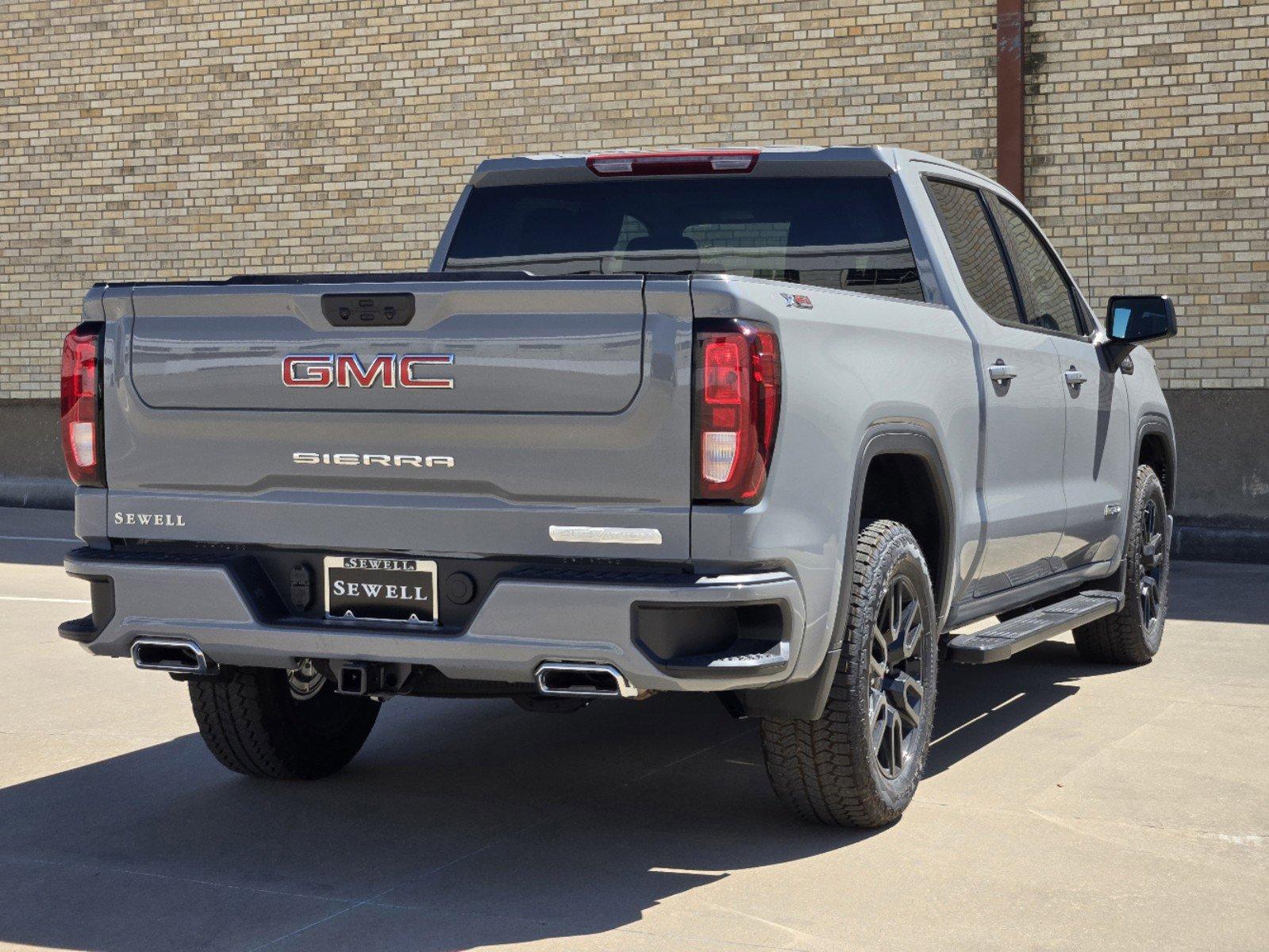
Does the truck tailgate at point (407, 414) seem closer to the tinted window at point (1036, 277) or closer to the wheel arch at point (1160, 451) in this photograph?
the tinted window at point (1036, 277)

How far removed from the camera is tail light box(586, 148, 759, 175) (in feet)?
18.9

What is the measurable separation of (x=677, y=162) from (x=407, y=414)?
1.87 metres

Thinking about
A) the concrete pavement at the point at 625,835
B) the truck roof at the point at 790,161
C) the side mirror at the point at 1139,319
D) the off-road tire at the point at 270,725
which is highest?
the truck roof at the point at 790,161

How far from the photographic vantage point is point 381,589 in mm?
4410

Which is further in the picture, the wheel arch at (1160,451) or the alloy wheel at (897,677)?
the wheel arch at (1160,451)

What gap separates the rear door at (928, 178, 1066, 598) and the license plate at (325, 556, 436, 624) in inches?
82.8

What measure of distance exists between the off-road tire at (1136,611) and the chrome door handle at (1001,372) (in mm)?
1756

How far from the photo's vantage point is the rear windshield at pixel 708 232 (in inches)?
223

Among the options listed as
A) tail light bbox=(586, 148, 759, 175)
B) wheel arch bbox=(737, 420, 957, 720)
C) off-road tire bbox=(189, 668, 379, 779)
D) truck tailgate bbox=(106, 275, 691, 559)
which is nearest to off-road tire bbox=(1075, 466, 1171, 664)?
wheel arch bbox=(737, 420, 957, 720)

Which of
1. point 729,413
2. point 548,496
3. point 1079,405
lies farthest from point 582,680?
point 1079,405

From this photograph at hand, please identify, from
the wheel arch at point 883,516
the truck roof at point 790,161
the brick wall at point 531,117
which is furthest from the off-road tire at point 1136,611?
the brick wall at point 531,117

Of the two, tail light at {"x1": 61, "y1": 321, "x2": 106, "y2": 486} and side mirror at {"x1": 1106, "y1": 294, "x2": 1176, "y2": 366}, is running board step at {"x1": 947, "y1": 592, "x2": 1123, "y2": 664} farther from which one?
tail light at {"x1": 61, "y1": 321, "x2": 106, "y2": 486}

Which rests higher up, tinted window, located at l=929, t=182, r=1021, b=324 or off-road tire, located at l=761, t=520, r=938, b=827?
tinted window, located at l=929, t=182, r=1021, b=324

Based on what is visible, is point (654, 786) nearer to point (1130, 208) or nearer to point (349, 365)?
point (349, 365)
